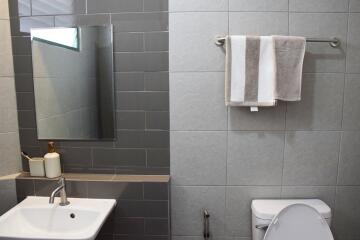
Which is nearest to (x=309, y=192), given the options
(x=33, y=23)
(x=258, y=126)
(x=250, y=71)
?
(x=258, y=126)

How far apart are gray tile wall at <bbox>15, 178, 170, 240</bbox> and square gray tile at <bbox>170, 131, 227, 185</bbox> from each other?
0.46ft

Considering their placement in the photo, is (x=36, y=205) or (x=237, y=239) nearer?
(x=36, y=205)

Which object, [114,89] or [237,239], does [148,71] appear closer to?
[114,89]

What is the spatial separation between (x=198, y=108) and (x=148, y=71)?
0.36 m

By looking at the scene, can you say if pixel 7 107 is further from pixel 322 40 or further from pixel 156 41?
pixel 322 40

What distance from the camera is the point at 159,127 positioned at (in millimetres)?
1604

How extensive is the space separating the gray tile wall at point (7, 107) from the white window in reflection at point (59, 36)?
0.17 metres

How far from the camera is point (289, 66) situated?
4.76 ft


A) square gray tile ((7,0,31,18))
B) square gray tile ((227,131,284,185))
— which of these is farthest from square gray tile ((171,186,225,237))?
square gray tile ((7,0,31,18))

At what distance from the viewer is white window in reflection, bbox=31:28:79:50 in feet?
5.16

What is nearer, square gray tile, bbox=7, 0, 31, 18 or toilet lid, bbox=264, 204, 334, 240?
toilet lid, bbox=264, 204, 334, 240

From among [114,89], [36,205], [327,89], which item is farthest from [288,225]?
[36,205]

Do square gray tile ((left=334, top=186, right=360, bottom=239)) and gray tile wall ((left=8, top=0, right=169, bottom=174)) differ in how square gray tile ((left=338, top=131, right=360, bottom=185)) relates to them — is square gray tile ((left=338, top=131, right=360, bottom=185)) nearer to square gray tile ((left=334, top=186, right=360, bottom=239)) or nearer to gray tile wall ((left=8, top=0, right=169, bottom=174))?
square gray tile ((left=334, top=186, right=360, bottom=239))

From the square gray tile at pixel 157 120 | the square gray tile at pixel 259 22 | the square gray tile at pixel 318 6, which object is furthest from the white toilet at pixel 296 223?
the square gray tile at pixel 318 6
